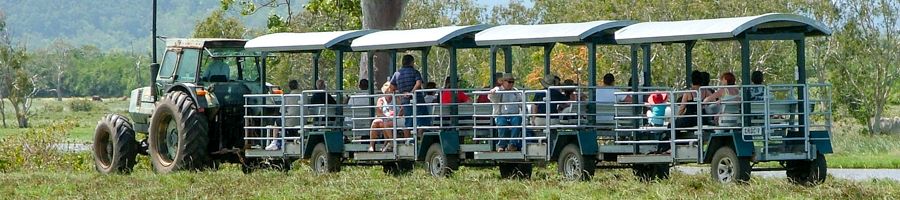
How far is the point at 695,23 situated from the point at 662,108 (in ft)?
3.43

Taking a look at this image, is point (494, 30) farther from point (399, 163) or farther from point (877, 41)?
point (877, 41)

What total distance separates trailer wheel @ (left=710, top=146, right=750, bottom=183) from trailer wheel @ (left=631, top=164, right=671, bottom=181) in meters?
1.43

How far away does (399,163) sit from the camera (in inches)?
947

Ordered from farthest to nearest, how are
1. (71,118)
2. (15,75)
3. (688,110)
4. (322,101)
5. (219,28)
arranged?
Answer: 1. (71,118)
2. (15,75)
3. (219,28)
4. (322,101)
5. (688,110)

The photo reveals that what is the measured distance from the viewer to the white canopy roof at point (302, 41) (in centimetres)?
2464

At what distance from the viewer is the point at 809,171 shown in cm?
1995

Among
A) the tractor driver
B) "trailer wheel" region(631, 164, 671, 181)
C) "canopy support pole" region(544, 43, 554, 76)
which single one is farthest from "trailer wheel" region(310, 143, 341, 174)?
"trailer wheel" region(631, 164, 671, 181)

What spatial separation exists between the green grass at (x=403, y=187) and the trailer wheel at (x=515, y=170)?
0.50ft

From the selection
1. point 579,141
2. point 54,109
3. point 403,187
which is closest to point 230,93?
point 579,141

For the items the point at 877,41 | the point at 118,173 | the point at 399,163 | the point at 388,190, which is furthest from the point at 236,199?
the point at 877,41

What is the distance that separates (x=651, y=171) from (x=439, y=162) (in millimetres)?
2646

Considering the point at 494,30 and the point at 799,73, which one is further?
the point at 494,30

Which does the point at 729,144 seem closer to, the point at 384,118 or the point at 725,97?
the point at 725,97

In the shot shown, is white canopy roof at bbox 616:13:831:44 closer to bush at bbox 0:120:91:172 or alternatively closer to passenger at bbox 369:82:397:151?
passenger at bbox 369:82:397:151
